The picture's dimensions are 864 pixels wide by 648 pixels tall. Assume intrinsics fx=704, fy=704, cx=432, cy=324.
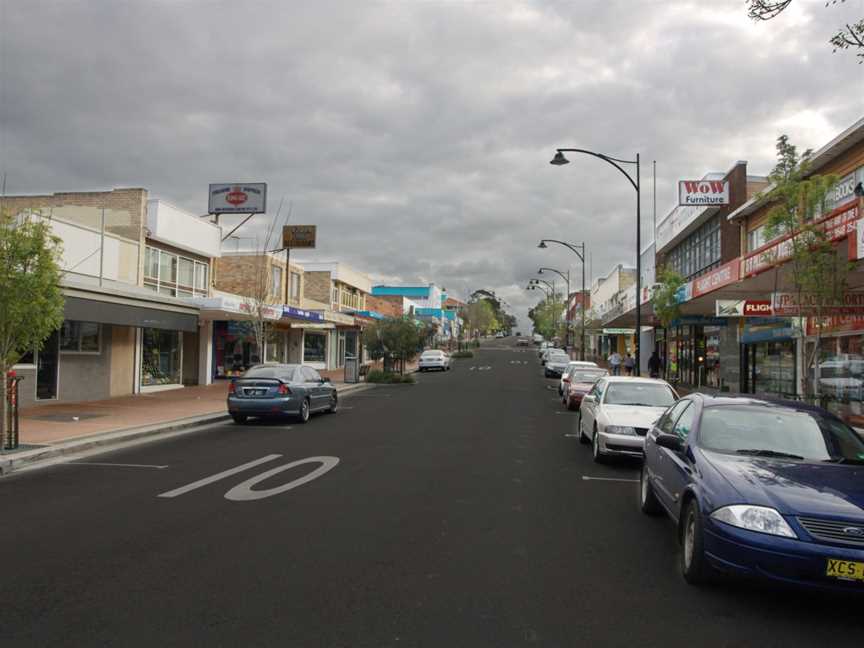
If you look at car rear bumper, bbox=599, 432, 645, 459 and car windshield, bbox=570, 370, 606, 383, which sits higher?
car windshield, bbox=570, 370, 606, 383

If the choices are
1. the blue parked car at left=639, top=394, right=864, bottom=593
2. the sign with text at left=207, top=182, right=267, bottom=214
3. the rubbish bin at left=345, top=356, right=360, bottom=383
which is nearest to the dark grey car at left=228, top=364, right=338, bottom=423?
the blue parked car at left=639, top=394, right=864, bottom=593

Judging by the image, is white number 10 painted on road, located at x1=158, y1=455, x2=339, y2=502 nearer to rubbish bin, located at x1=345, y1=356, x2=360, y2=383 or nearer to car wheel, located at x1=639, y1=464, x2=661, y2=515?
car wheel, located at x1=639, y1=464, x2=661, y2=515

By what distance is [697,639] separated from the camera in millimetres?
4359

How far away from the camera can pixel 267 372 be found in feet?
54.9

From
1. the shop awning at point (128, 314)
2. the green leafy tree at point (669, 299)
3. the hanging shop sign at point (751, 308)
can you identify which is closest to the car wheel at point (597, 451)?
the hanging shop sign at point (751, 308)

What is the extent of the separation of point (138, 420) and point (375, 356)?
2067cm

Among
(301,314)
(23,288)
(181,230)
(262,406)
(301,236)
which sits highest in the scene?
(301,236)

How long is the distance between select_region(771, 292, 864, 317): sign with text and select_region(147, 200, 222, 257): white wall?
19740 millimetres

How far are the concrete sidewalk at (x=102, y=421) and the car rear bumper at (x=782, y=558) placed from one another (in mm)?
9595

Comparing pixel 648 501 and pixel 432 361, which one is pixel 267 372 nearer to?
pixel 648 501

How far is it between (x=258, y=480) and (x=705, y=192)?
23092 mm

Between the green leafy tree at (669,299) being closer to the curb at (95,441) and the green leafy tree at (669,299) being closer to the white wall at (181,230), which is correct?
the curb at (95,441)

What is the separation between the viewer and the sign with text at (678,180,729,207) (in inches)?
1061

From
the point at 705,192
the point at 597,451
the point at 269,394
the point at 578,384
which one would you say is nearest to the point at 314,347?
the point at 705,192
